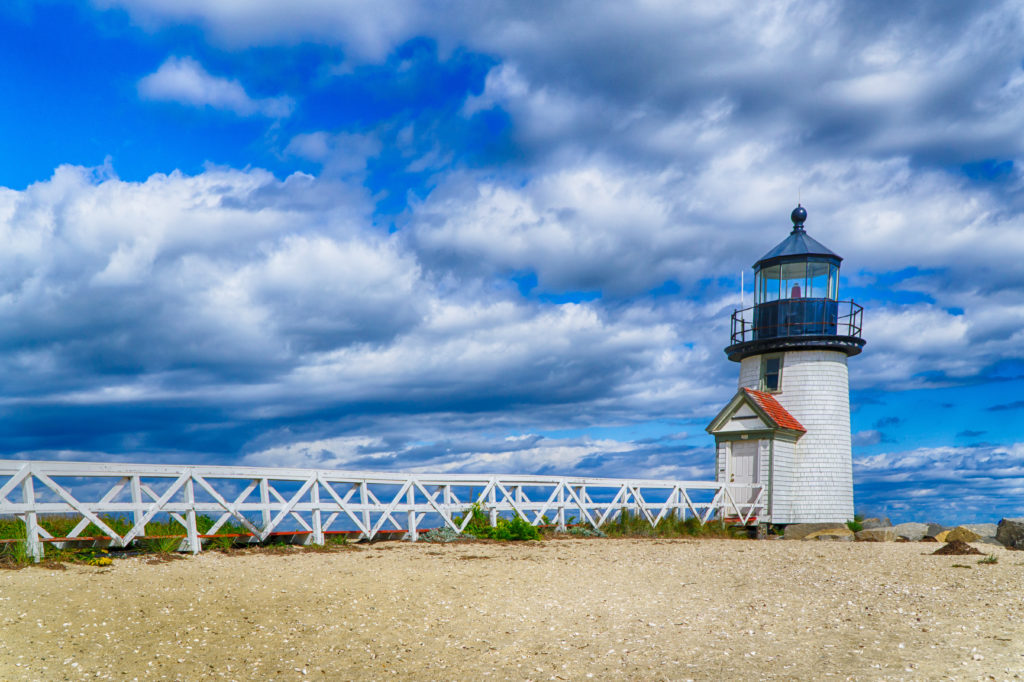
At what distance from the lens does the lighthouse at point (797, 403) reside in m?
27.1

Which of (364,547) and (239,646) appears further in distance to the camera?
(364,547)

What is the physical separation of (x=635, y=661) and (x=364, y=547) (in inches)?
347

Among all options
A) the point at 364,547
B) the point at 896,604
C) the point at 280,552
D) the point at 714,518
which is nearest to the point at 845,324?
the point at 714,518

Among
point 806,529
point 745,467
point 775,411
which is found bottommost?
point 806,529

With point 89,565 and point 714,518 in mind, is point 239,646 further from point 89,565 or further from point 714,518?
point 714,518

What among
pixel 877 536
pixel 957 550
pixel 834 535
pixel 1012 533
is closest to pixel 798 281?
pixel 834 535

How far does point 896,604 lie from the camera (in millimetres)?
11273

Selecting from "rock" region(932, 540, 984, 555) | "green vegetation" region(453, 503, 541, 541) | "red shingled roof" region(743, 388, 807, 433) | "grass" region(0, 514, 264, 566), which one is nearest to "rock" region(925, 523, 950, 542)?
"red shingled roof" region(743, 388, 807, 433)

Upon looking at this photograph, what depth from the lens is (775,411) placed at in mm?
27219

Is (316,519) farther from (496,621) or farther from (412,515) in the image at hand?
(496,621)

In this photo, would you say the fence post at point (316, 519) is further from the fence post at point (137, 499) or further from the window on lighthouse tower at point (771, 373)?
the window on lighthouse tower at point (771, 373)

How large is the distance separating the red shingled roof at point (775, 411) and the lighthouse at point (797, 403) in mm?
50

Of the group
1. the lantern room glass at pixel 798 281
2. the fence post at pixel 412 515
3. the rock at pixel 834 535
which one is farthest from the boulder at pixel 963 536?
the fence post at pixel 412 515

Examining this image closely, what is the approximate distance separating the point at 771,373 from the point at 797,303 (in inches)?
113
